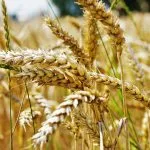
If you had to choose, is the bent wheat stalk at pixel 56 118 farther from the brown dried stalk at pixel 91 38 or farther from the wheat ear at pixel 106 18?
the brown dried stalk at pixel 91 38

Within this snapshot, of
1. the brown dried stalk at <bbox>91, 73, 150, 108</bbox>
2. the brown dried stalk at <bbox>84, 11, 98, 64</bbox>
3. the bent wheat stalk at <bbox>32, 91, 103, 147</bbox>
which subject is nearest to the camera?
the bent wheat stalk at <bbox>32, 91, 103, 147</bbox>

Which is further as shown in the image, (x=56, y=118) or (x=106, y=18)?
(x=106, y=18)

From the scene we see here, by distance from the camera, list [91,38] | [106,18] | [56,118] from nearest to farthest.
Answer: [56,118] < [106,18] < [91,38]

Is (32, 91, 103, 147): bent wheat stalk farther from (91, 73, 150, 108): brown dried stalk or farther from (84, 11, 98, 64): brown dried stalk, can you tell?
(84, 11, 98, 64): brown dried stalk

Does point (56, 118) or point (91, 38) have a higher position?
point (91, 38)

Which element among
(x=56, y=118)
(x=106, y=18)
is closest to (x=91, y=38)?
(x=106, y=18)

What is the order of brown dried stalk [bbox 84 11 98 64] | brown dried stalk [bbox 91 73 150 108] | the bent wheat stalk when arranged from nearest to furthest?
the bent wheat stalk, brown dried stalk [bbox 91 73 150 108], brown dried stalk [bbox 84 11 98 64]

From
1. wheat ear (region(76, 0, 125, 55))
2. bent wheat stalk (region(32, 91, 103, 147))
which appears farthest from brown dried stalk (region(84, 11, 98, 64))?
bent wheat stalk (region(32, 91, 103, 147))

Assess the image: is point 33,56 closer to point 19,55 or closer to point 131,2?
point 19,55

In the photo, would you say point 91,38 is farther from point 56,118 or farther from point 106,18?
point 56,118

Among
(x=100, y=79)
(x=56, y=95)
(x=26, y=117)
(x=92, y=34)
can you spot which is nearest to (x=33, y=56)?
(x=100, y=79)

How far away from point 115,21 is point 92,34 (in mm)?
164

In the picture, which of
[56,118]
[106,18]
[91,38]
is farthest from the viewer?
[91,38]

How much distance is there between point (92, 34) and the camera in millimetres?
942
